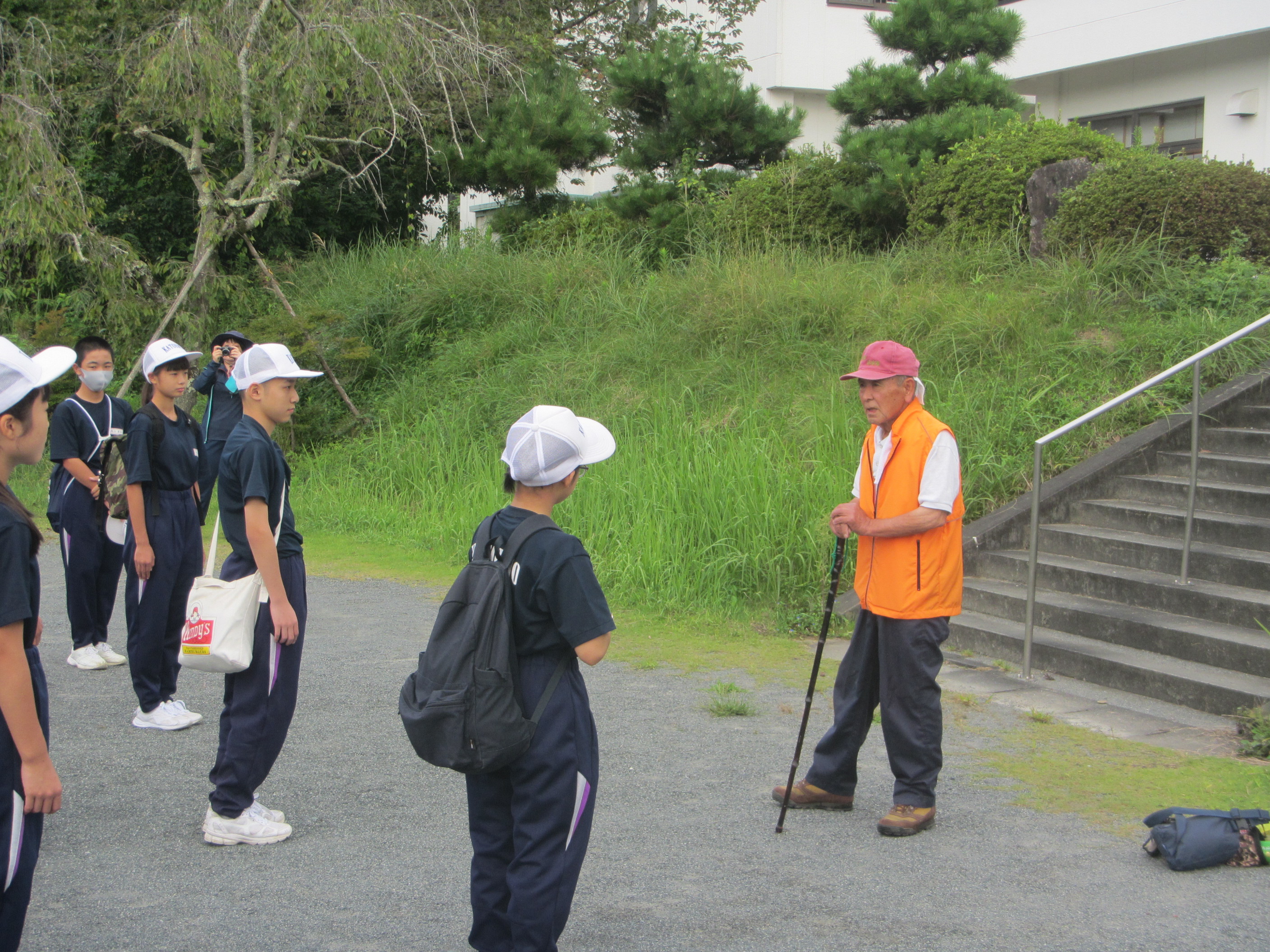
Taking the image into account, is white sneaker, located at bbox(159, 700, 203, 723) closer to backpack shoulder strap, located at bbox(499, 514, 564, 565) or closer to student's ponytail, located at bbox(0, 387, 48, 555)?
student's ponytail, located at bbox(0, 387, 48, 555)

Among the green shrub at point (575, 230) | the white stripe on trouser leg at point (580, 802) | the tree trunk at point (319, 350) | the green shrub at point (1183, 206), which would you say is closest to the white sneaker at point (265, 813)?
the white stripe on trouser leg at point (580, 802)

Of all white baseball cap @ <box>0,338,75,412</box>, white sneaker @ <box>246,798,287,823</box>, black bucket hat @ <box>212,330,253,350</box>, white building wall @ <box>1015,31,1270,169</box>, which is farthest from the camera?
white building wall @ <box>1015,31,1270,169</box>

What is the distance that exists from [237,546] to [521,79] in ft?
43.0

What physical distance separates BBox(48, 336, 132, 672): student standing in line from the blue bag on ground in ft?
16.8

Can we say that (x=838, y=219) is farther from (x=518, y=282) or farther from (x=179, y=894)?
(x=179, y=894)

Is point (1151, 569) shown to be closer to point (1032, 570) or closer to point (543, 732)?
point (1032, 570)

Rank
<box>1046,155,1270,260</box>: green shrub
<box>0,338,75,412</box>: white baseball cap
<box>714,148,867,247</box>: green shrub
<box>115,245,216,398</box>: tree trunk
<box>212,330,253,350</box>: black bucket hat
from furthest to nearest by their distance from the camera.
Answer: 1. <box>115,245,216,398</box>: tree trunk
2. <box>714,148,867,247</box>: green shrub
3. <box>1046,155,1270,260</box>: green shrub
4. <box>212,330,253,350</box>: black bucket hat
5. <box>0,338,75,412</box>: white baseball cap

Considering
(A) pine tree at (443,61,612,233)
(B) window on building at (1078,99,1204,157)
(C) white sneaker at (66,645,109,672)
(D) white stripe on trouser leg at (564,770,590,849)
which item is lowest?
(C) white sneaker at (66,645,109,672)

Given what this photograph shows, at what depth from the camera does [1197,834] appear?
13.2 ft

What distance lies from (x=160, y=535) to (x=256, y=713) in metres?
1.67

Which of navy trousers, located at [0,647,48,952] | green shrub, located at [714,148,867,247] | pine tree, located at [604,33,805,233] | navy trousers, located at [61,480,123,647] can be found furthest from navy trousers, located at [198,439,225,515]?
pine tree, located at [604,33,805,233]

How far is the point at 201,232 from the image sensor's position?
14617 mm

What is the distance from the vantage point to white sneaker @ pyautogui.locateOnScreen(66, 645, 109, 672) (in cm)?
663

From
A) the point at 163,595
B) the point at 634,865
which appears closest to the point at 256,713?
the point at 634,865
